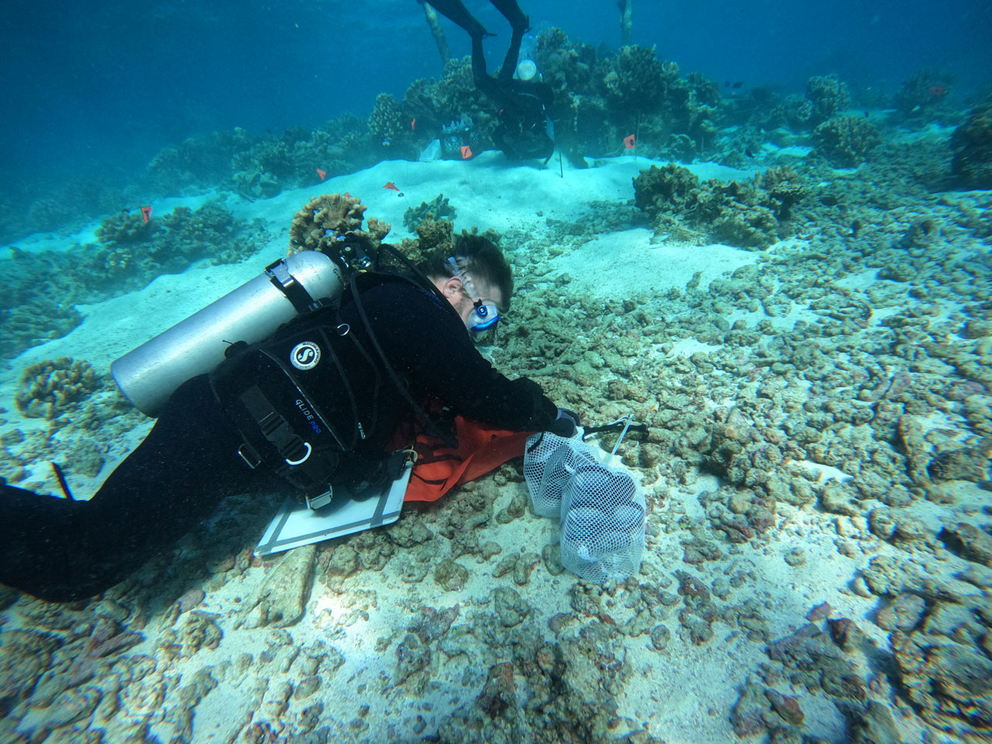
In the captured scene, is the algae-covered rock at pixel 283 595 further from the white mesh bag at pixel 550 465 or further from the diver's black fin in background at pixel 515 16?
the diver's black fin in background at pixel 515 16

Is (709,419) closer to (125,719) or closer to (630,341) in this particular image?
(630,341)

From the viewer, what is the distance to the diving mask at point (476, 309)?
132 inches

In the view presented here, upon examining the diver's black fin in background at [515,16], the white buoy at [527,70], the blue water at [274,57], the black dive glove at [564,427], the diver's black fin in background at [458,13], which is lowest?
the black dive glove at [564,427]

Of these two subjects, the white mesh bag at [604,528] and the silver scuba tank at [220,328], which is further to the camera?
the silver scuba tank at [220,328]

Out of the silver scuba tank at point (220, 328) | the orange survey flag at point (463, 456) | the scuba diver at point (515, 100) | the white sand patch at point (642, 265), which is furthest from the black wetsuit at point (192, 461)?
the scuba diver at point (515, 100)

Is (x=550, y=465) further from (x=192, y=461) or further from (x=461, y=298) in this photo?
(x=192, y=461)

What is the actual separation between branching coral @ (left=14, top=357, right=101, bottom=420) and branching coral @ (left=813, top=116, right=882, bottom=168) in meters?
18.5

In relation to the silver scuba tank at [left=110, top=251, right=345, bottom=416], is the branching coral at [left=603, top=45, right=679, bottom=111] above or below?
above

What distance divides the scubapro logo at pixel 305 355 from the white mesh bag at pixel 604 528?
1921 millimetres

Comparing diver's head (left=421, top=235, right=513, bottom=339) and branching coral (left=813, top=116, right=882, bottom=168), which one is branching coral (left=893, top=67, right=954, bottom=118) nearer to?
branching coral (left=813, top=116, right=882, bottom=168)

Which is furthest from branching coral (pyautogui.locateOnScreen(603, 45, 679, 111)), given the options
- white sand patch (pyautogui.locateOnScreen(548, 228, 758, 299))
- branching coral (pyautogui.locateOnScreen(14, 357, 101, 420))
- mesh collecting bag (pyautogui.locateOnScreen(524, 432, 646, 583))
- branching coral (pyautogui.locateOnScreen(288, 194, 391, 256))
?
branching coral (pyautogui.locateOnScreen(14, 357, 101, 420))

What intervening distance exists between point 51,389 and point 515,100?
40.9 feet

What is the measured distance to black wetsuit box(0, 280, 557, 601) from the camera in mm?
2125

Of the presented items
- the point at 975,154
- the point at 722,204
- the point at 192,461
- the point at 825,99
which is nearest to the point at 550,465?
the point at 192,461
